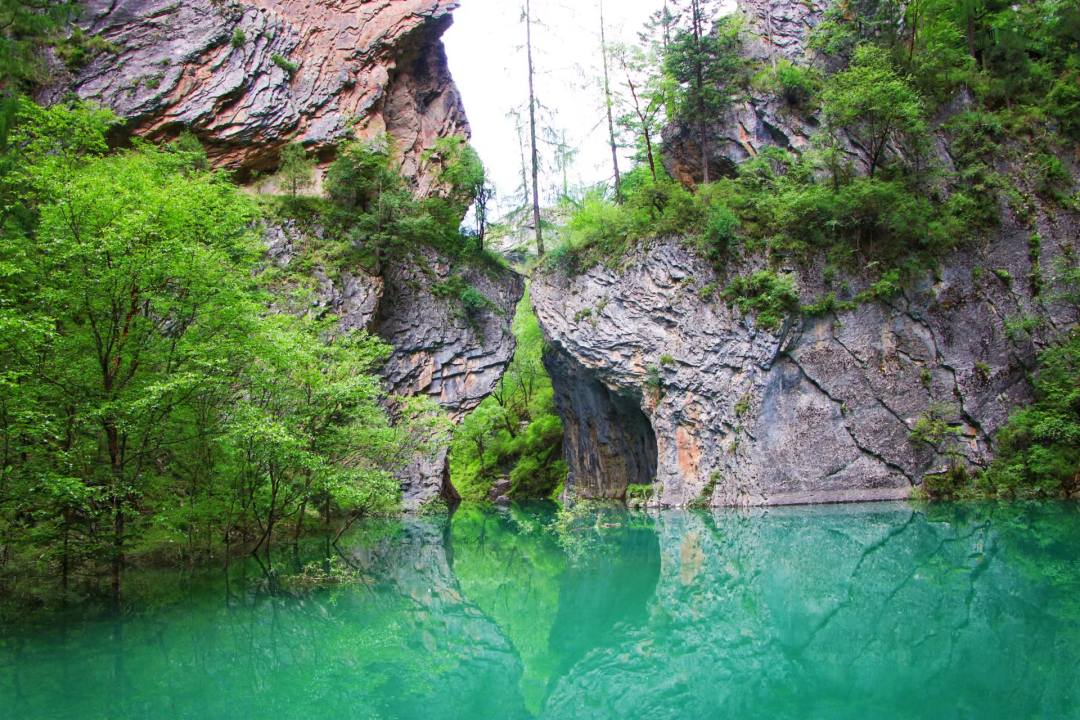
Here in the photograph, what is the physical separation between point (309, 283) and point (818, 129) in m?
16.9

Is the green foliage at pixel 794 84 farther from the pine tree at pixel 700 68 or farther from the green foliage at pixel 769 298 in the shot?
the green foliage at pixel 769 298

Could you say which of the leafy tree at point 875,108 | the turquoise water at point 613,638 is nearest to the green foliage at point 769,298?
the leafy tree at point 875,108

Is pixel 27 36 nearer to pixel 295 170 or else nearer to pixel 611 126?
pixel 295 170

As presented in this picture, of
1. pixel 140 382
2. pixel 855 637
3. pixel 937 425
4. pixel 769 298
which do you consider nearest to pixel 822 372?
pixel 769 298

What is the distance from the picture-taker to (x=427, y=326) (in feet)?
73.7

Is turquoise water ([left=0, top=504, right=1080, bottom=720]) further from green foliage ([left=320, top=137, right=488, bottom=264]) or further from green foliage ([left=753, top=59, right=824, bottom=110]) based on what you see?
green foliage ([left=753, top=59, right=824, bottom=110])

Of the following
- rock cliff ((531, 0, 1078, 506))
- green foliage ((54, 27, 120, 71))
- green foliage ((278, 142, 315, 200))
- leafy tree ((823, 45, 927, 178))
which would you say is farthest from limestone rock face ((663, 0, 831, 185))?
green foliage ((54, 27, 120, 71))

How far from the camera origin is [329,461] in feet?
35.1

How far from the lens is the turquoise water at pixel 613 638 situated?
4652 mm

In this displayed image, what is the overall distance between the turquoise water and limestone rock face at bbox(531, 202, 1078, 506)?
20.6ft

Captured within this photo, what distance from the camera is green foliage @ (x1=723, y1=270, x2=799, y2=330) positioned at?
61.0ft

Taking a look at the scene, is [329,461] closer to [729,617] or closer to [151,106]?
[729,617]

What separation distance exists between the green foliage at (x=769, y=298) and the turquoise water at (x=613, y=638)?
336 inches

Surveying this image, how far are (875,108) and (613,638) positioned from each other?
1757 cm
